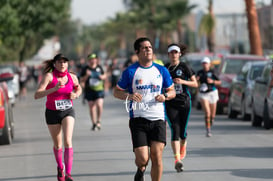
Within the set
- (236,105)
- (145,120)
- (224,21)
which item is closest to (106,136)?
(236,105)

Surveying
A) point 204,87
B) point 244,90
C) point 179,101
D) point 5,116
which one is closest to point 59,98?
point 179,101

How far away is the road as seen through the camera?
36.7 ft

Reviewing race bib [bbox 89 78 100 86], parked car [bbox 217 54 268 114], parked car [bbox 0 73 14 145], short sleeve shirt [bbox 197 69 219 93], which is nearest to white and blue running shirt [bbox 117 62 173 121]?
parked car [bbox 0 73 14 145]

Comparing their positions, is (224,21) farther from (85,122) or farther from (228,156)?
(228,156)

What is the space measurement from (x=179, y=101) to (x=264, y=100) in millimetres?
7137

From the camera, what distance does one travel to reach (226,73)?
25.8m

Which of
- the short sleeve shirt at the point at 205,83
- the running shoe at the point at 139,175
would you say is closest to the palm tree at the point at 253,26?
the short sleeve shirt at the point at 205,83

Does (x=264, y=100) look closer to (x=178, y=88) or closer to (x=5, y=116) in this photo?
(x=5, y=116)

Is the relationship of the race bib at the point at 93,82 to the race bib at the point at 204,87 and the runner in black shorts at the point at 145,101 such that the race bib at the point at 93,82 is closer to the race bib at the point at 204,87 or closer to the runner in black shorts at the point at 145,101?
the race bib at the point at 204,87

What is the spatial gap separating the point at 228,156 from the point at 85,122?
33.3ft

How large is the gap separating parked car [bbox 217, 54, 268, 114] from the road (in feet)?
10.8

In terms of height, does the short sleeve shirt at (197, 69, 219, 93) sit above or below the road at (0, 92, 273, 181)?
above

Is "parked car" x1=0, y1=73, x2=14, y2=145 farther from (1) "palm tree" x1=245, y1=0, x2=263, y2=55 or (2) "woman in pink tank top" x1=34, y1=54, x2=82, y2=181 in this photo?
(1) "palm tree" x1=245, y1=0, x2=263, y2=55

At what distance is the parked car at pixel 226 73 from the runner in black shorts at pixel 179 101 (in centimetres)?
1290
